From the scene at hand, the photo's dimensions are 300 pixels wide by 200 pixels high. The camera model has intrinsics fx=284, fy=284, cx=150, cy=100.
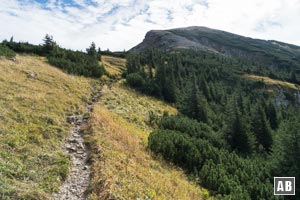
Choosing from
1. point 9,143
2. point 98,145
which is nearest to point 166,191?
point 98,145

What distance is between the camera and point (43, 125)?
18953 mm

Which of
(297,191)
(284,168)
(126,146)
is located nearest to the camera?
(126,146)

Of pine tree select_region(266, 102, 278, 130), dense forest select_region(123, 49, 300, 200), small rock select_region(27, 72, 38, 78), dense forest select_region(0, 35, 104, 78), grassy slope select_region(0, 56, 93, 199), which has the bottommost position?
pine tree select_region(266, 102, 278, 130)

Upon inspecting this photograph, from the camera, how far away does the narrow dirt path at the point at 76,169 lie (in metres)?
11.9

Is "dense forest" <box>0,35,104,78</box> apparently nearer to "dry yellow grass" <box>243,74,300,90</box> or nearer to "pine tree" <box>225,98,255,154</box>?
"pine tree" <box>225,98,255,154</box>

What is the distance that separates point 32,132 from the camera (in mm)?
17188

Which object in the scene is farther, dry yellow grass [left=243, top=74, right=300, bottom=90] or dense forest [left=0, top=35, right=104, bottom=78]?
dry yellow grass [left=243, top=74, right=300, bottom=90]

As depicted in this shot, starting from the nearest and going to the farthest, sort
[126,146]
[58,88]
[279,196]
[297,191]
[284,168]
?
[279,196] → [126,146] → [297,191] → [284,168] → [58,88]

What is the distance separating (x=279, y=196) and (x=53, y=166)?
14077 millimetres

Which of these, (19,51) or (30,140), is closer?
(30,140)

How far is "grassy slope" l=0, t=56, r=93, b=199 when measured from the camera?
38.2ft

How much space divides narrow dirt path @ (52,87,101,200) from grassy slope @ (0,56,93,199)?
1.37ft

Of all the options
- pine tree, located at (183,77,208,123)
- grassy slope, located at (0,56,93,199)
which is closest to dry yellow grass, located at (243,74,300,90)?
pine tree, located at (183,77,208,123)

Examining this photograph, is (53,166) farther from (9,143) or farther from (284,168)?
(284,168)
